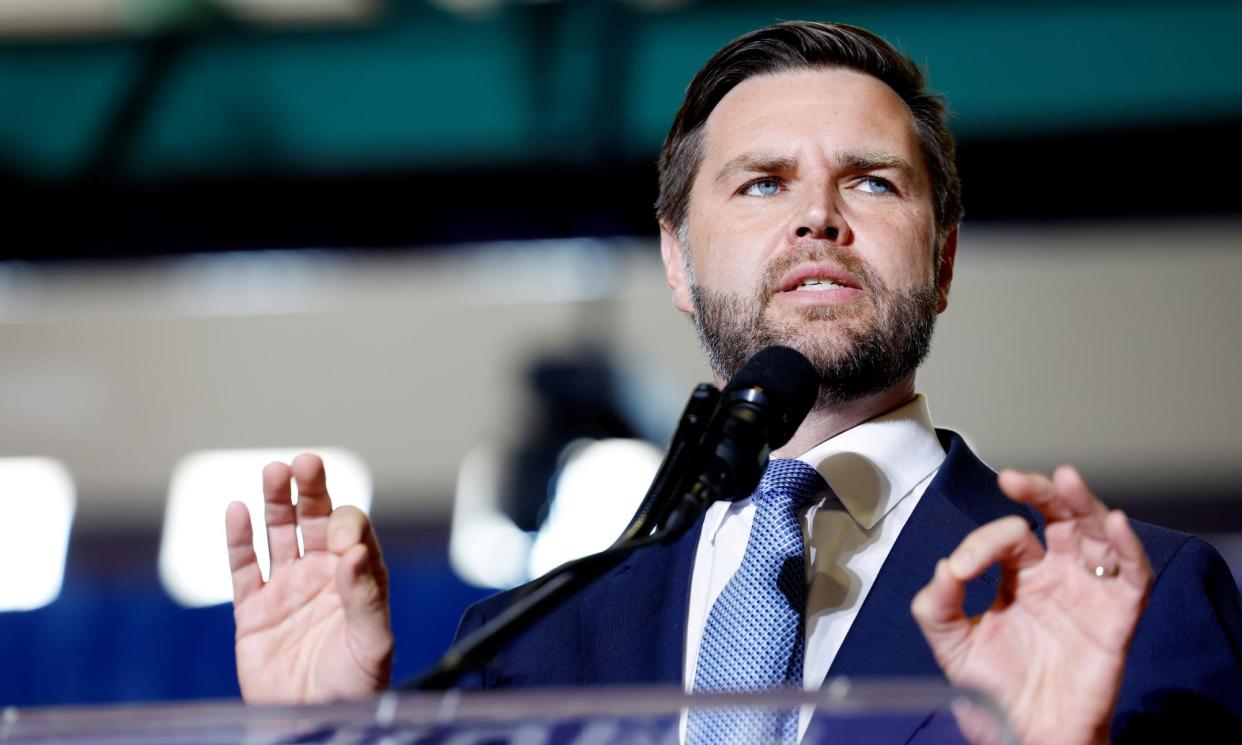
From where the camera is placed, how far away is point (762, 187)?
4.32 feet

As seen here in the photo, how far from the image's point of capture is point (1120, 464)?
343cm

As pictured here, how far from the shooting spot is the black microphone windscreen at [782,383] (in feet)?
2.85

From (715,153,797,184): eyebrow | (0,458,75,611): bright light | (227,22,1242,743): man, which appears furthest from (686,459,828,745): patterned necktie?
(0,458,75,611): bright light

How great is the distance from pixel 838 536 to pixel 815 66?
539mm

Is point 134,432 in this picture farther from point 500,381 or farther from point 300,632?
point 300,632

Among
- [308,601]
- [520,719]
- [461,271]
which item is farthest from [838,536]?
[461,271]

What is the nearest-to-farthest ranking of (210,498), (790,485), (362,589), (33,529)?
(362,589)
(790,485)
(33,529)
(210,498)

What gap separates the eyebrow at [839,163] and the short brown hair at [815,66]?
0.08 m

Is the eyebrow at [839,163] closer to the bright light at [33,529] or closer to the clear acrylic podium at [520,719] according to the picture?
the clear acrylic podium at [520,719]

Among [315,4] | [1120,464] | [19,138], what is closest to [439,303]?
[315,4]

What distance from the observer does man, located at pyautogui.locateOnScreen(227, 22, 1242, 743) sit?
32.1 inches

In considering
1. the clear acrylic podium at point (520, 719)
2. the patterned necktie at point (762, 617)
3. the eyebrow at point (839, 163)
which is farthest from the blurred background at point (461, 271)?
the clear acrylic podium at point (520, 719)

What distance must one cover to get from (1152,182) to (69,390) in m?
3.31

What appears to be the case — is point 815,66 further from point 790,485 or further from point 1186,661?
point 1186,661
